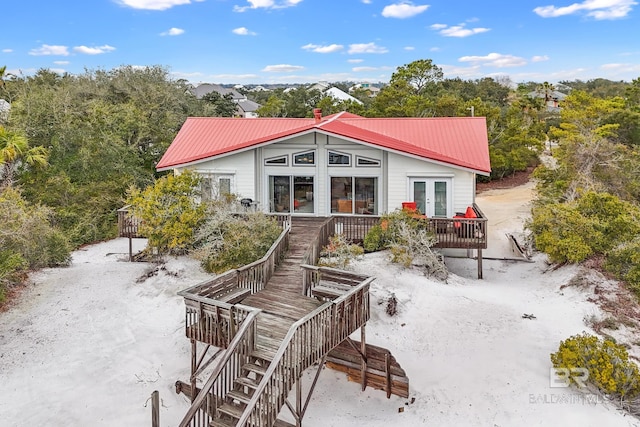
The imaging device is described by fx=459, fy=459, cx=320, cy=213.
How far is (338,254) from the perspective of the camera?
13.9 metres

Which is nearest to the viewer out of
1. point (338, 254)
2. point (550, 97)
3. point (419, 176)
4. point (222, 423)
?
point (222, 423)

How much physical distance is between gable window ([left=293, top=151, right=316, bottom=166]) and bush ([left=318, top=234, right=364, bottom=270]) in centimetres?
496

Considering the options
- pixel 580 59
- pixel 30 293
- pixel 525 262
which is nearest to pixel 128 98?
pixel 30 293

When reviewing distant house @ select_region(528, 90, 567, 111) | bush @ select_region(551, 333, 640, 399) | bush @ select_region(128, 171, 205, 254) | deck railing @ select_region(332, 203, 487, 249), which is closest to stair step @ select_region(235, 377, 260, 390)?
bush @ select_region(551, 333, 640, 399)

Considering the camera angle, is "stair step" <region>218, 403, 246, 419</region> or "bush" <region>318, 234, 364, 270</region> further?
"bush" <region>318, 234, 364, 270</region>

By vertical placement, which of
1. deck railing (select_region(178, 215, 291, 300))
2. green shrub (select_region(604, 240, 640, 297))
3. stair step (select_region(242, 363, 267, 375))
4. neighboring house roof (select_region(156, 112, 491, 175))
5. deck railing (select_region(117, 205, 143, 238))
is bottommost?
stair step (select_region(242, 363, 267, 375))

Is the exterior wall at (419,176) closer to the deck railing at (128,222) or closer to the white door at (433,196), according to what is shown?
the white door at (433,196)

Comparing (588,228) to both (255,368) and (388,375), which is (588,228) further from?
(255,368)

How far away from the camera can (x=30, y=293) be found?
46.3 ft

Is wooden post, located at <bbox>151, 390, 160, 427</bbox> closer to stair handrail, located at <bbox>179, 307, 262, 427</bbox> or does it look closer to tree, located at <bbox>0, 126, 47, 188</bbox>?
stair handrail, located at <bbox>179, 307, 262, 427</bbox>

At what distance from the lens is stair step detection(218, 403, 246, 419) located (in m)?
7.61

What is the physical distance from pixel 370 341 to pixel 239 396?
4.42 metres

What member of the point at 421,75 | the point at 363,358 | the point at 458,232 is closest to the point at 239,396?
the point at 363,358

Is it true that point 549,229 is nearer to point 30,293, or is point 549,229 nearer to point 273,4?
point 30,293
